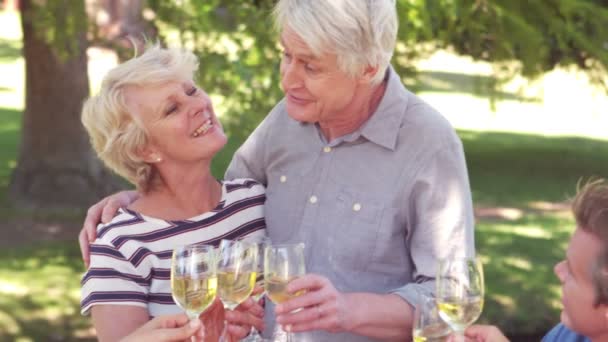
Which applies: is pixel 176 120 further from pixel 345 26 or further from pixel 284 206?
pixel 345 26

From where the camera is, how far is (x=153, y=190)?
3.36 m

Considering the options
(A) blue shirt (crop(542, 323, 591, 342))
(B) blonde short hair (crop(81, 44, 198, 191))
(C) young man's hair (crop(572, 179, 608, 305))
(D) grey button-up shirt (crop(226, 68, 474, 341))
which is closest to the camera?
(C) young man's hair (crop(572, 179, 608, 305))

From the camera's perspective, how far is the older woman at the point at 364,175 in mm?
2984

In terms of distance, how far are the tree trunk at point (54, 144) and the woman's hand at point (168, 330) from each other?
6.60 meters

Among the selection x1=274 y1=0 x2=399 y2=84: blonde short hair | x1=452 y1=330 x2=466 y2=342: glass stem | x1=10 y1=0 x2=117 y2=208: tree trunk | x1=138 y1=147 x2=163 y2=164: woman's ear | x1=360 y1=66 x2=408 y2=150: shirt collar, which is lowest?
x1=10 y1=0 x2=117 y2=208: tree trunk

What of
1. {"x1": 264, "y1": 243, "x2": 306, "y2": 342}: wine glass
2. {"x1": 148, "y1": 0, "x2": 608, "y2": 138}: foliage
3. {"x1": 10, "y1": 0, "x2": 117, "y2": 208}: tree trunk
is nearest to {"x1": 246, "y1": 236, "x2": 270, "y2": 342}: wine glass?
{"x1": 264, "y1": 243, "x2": 306, "y2": 342}: wine glass

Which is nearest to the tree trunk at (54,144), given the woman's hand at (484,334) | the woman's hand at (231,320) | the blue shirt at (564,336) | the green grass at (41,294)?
the green grass at (41,294)

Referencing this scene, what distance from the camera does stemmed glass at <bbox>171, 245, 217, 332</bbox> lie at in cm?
268

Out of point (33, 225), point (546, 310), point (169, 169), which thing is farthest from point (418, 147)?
point (33, 225)

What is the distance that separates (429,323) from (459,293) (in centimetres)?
12

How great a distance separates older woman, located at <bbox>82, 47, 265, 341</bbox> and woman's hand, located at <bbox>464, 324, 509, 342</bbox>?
2.33ft

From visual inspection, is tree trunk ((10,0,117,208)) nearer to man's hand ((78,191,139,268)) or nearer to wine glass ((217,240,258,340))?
man's hand ((78,191,139,268))

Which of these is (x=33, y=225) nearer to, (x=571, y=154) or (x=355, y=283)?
(x=355, y=283)

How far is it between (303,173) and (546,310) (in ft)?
16.7
